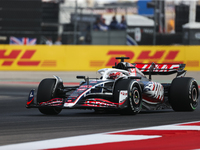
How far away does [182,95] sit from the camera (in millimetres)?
11375

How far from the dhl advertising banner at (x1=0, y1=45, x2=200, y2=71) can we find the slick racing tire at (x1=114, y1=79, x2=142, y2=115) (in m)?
17.3

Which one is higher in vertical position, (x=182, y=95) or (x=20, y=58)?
(x=182, y=95)

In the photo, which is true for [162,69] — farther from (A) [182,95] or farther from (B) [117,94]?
(B) [117,94]

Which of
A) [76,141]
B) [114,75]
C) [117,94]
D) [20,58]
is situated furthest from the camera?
[20,58]

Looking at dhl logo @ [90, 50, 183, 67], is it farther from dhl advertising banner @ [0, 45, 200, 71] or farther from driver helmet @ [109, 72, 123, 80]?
driver helmet @ [109, 72, 123, 80]

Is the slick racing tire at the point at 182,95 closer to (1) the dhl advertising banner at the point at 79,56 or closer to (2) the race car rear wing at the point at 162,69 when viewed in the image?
(2) the race car rear wing at the point at 162,69

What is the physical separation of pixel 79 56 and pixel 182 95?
17.1m

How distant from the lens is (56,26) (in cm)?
4897

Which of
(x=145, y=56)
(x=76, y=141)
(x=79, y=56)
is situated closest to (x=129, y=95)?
(x=76, y=141)

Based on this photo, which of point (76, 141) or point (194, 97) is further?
point (194, 97)

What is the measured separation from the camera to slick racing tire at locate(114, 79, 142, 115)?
10.0m

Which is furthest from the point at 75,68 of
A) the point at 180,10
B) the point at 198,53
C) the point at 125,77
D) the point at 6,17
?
the point at 125,77

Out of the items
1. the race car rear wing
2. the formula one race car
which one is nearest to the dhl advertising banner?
the race car rear wing

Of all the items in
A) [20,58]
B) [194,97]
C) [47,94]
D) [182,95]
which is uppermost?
[47,94]
